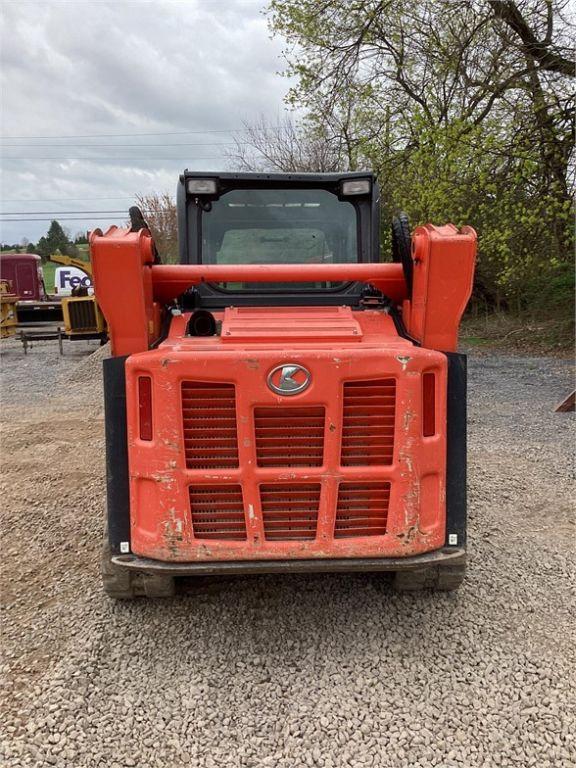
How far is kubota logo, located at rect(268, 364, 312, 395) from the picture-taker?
2.38 metres

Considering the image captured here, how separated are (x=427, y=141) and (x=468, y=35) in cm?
226

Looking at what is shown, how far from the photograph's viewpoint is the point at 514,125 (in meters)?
9.45

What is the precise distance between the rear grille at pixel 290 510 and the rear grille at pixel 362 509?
106 millimetres

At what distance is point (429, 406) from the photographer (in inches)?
98.9

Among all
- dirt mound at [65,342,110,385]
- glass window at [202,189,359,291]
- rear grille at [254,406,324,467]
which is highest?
glass window at [202,189,359,291]

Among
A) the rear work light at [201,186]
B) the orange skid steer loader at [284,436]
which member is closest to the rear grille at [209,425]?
the orange skid steer loader at [284,436]

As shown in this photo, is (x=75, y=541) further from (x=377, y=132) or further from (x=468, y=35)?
(x=377, y=132)

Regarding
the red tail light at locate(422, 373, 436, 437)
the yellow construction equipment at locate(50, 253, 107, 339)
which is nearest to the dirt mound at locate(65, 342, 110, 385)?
the yellow construction equipment at locate(50, 253, 107, 339)

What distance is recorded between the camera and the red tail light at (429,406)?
2.49 metres

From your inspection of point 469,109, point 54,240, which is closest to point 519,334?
point 469,109

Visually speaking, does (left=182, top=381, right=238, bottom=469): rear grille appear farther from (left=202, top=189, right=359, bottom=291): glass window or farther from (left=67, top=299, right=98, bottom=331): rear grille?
(left=67, top=299, right=98, bottom=331): rear grille

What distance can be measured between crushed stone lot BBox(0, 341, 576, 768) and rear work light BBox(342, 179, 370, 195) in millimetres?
2214

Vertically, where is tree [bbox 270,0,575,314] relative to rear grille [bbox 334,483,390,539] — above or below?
above

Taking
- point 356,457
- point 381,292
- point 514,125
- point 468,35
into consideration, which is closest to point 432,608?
point 356,457
